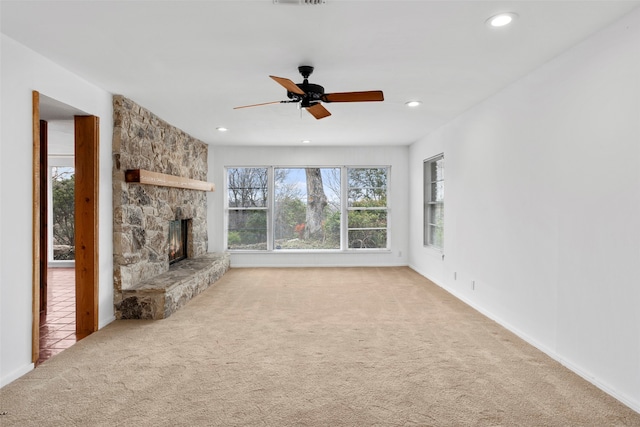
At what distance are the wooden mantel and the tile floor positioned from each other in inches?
64.8

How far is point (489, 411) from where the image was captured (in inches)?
91.4

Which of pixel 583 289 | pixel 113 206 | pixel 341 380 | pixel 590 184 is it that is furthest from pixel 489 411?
pixel 113 206

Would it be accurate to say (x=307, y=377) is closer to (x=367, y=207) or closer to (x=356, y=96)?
(x=356, y=96)

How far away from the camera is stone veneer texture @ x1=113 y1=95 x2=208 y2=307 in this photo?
13.7ft

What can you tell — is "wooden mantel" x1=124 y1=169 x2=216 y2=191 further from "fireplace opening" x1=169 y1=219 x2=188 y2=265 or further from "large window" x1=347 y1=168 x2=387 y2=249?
"large window" x1=347 y1=168 x2=387 y2=249

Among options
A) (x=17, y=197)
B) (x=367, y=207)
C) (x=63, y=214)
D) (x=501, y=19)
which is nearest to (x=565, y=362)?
(x=501, y=19)

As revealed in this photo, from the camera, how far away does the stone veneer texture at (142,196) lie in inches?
165

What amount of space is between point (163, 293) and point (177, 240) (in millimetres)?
2252

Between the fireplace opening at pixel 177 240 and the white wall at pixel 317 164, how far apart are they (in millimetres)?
966

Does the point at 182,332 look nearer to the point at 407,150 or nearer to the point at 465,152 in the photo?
the point at 465,152

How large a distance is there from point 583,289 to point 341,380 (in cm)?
186

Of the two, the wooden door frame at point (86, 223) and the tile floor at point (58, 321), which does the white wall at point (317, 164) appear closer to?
the tile floor at point (58, 321)

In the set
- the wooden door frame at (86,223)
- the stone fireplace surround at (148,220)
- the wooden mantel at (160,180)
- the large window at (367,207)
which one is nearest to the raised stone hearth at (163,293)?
the stone fireplace surround at (148,220)

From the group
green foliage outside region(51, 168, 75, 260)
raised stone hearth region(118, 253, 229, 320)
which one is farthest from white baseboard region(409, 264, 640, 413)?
green foliage outside region(51, 168, 75, 260)
